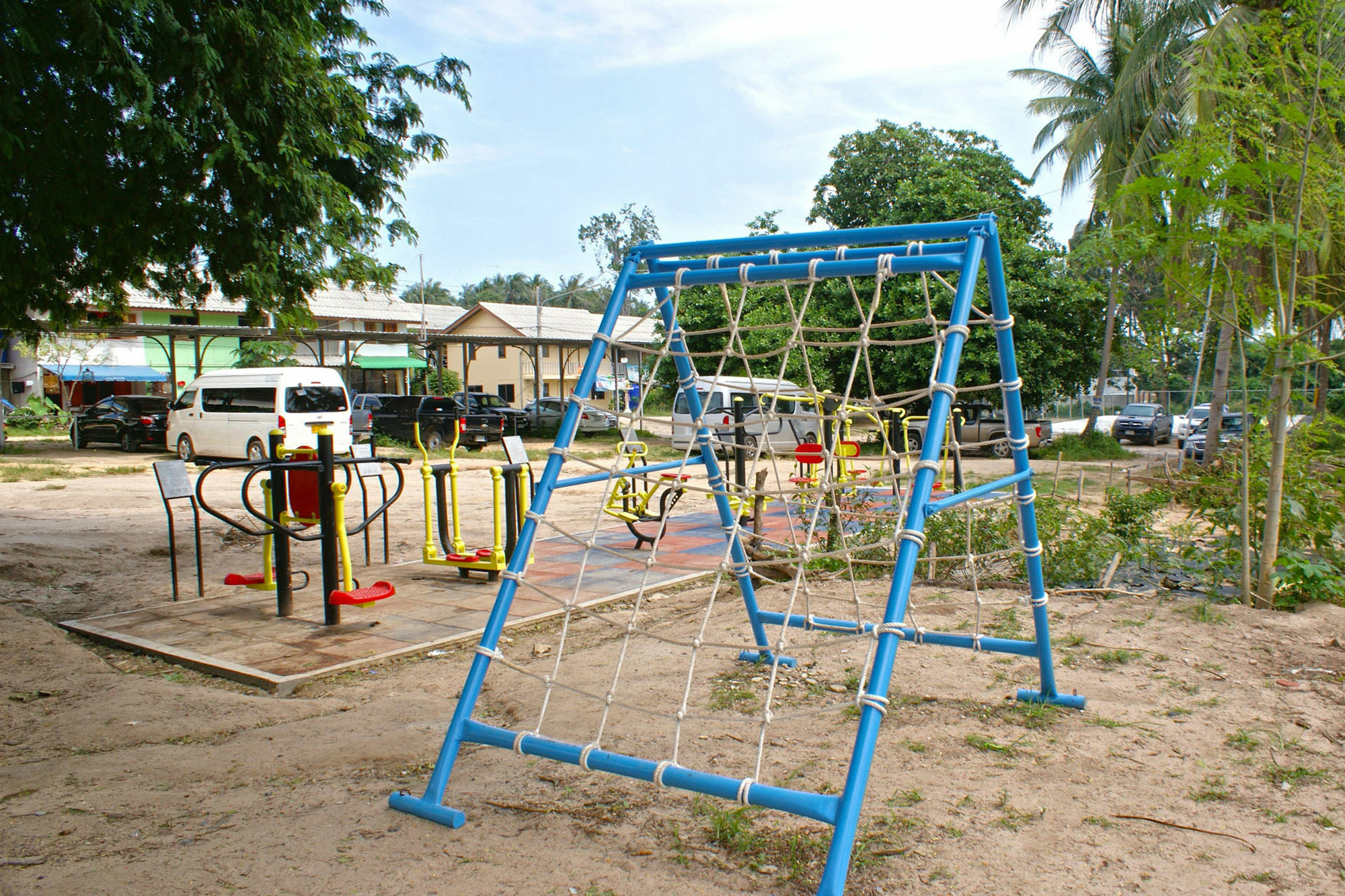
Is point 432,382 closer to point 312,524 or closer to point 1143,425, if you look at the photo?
point 1143,425

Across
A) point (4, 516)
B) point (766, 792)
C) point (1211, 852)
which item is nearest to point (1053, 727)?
point (1211, 852)

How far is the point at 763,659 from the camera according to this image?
14.0 ft

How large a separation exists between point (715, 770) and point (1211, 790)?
152 centimetres

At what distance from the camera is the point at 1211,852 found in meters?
2.46

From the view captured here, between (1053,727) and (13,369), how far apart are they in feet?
114

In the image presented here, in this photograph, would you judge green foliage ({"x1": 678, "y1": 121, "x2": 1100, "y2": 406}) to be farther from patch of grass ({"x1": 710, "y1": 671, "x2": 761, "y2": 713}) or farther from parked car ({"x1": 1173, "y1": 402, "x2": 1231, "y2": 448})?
patch of grass ({"x1": 710, "y1": 671, "x2": 761, "y2": 713})

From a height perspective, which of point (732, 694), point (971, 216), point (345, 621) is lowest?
point (345, 621)

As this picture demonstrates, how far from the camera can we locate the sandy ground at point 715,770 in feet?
7.90

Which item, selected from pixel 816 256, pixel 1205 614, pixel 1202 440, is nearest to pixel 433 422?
pixel 1202 440

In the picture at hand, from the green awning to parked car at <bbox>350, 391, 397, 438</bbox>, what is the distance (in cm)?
998

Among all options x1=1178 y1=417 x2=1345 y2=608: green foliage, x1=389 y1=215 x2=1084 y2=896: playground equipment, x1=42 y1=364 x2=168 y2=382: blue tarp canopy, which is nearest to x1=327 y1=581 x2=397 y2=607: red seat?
x1=389 y1=215 x2=1084 y2=896: playground equipment

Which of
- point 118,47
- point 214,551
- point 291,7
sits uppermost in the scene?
point 291,7

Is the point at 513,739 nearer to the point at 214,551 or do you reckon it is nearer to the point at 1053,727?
the point at 1053,727

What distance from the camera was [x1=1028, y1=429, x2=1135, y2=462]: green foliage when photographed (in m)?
20.7
